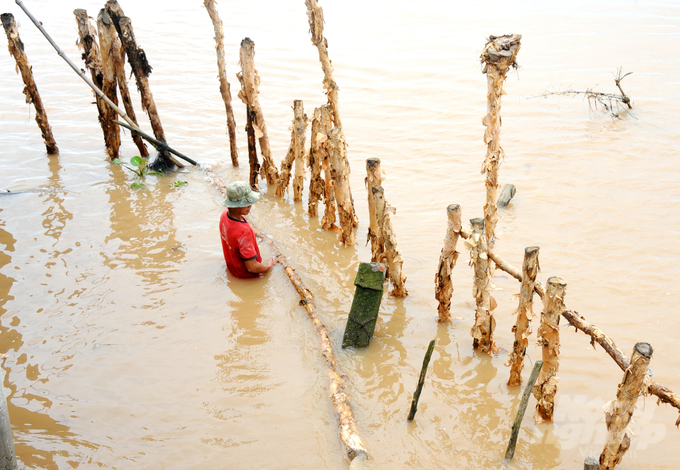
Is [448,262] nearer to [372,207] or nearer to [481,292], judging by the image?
[481,292]

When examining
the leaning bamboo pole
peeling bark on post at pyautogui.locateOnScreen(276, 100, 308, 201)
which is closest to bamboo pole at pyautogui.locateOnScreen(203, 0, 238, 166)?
peeling bark on post at pyautogui.locateOnScreen(276, 100, 308, 201)

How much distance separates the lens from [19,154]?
8.55m

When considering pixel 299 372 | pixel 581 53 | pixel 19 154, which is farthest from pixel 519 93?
pixel 19 154

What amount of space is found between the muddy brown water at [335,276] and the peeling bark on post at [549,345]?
0.59 ft

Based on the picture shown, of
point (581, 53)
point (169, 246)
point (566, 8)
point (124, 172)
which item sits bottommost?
point (169, 246)

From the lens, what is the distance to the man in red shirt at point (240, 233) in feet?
15.6

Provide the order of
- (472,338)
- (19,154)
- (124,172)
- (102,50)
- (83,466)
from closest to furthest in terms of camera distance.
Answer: (83,466) → (472,338) → (102,50) → (124,172) → (19,154)

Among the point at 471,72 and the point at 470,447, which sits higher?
the point at 471,72

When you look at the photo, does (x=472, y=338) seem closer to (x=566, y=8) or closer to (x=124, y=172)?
(x=124, y=172)

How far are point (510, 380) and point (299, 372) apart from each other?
1.64m

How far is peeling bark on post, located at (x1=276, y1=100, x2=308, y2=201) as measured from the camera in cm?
625

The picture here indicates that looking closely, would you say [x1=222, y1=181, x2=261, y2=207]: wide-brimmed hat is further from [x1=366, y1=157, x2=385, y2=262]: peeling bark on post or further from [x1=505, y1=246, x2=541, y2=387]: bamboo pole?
[x1=505, y1=246, x2=541, y2=387]: bamboo pole

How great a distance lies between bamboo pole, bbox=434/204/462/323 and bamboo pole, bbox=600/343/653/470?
5.20 feet

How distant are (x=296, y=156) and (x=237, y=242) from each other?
80.2 inches
